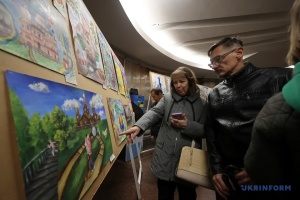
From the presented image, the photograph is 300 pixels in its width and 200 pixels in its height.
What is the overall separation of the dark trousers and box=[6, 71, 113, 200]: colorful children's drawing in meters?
0.77

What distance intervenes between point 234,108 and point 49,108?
3.04 feet

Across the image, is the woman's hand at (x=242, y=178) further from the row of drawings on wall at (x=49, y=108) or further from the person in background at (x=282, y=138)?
the row of drawings on wall at (x=49, y=108)

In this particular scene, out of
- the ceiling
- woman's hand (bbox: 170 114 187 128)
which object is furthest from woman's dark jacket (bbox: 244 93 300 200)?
the ceiling

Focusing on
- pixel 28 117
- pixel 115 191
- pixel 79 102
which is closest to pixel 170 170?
pixel 79 102

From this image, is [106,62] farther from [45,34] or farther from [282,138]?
[282,138]

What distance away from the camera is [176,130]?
1298mm

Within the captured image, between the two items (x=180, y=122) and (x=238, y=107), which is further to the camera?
(x=180, y=122)

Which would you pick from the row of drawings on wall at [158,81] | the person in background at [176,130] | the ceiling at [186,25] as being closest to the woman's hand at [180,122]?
the person in background at [176,130]

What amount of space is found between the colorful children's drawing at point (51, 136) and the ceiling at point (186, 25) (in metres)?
2.68

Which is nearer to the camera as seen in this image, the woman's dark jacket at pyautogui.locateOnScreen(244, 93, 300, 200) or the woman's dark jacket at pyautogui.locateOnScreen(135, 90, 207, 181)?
the woman's dark jacket at pyautogui.locateOnScreen(244, 93, 300, 200)

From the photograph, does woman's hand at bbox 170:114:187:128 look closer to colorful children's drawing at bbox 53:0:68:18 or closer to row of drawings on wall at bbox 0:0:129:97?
row of drawings on wall at bbox 0:0:129:97

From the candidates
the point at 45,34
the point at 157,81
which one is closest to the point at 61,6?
the point at 45,34

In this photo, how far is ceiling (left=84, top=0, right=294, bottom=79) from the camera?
3340 millimetres

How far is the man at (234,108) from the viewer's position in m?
0.87
